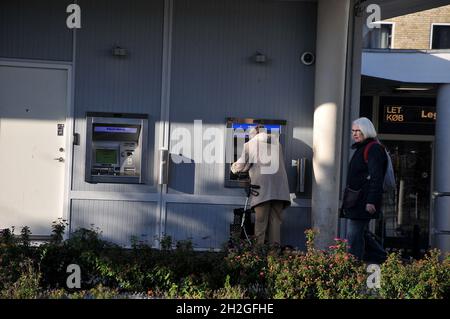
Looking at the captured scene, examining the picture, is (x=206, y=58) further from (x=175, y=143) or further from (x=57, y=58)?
(x=57, y=58)

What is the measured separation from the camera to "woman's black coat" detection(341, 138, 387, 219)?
23.7 ft

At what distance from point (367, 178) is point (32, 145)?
4362mm

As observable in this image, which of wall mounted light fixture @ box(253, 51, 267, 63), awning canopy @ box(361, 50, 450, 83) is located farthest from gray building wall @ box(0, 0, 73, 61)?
awning canopy @ box(361, 50, 450, 83)

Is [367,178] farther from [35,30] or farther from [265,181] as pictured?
[35,30]

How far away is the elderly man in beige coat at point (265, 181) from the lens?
8.69 m

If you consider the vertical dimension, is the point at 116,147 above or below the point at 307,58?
below

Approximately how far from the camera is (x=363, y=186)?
7402 mm

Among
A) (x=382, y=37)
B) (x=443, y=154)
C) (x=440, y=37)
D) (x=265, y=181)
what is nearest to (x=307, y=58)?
(x=265, y=181)

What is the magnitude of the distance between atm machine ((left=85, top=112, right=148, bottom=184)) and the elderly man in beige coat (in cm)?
132

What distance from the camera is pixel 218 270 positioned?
20.2 ft

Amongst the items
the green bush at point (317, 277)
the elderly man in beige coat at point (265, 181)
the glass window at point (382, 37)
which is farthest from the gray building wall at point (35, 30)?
the glass window at point (382, 37)

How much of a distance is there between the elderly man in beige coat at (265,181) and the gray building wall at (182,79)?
61cm

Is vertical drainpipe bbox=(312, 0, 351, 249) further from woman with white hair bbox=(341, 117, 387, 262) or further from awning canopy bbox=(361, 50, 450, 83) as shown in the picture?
awning canopy bbox=(361, 50, 450, 83)
